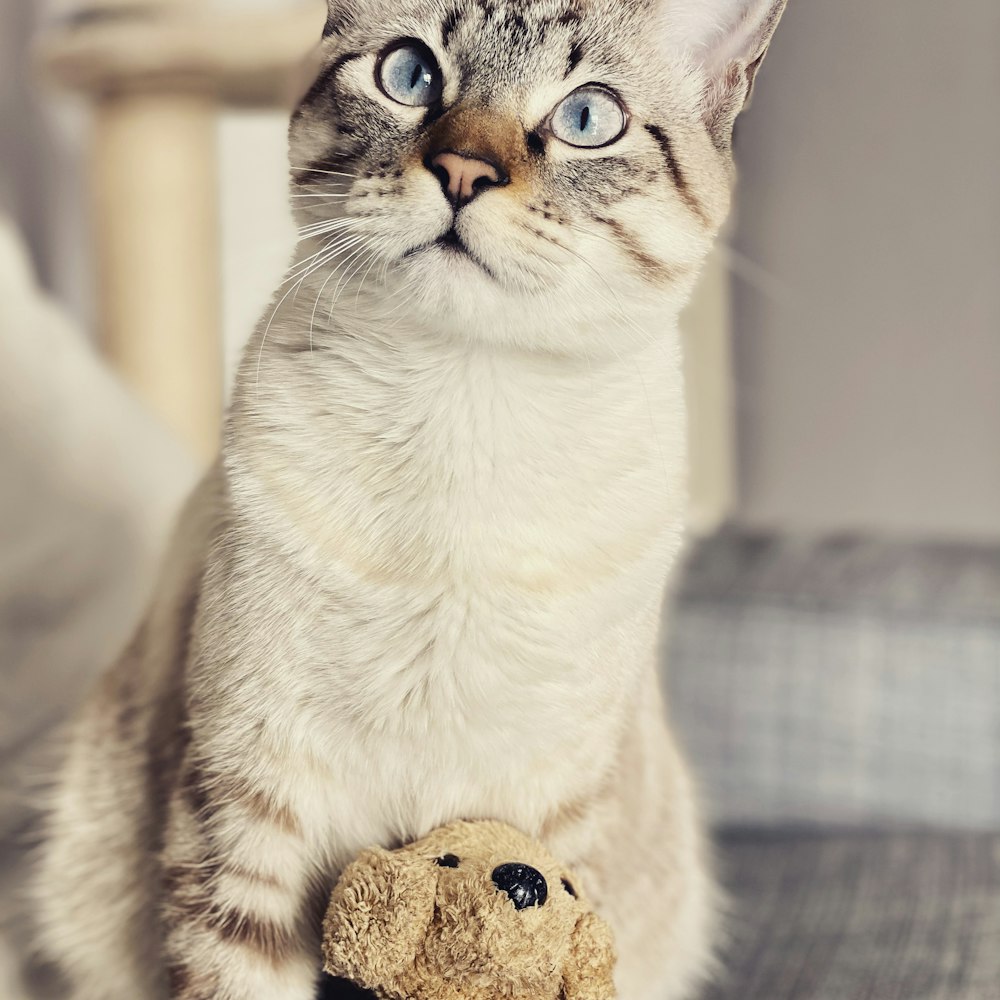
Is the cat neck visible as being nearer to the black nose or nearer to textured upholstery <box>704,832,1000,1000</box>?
the black nose

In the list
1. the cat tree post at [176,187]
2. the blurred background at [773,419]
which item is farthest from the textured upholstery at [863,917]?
the cat tree post at [176,187]

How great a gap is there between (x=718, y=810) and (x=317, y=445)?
976 mm

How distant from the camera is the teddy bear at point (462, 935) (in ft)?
2.12

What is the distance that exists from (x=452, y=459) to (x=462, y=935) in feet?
0.93

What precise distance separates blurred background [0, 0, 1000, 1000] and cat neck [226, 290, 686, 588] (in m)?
0.14

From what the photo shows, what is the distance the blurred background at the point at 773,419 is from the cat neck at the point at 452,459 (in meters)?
0.14

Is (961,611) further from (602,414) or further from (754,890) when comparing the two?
(602,414)

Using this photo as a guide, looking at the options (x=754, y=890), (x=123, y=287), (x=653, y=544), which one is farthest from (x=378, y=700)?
(x=123, y=287)

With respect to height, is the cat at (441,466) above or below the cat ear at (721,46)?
below

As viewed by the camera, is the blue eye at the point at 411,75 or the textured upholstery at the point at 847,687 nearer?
the blue eye at the point at 411,75

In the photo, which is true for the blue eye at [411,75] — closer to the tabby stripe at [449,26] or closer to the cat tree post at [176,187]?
the tabby stripe at [449,26]

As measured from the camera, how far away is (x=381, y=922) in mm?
657

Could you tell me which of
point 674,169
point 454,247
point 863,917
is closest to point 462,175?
point 454,247

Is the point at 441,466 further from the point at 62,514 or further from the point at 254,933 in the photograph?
the point at 62,514
